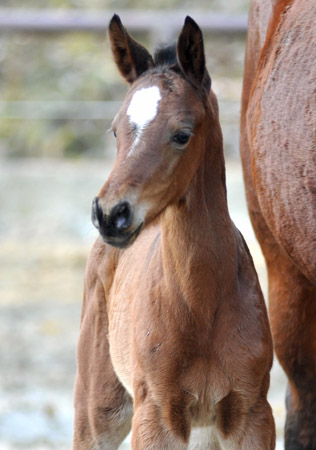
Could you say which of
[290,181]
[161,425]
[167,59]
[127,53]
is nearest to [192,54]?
[167,59]

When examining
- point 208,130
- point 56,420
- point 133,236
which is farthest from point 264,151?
point 56,420

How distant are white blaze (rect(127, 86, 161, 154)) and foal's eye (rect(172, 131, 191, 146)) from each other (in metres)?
0.09

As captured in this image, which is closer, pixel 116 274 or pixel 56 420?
pixel 116 274

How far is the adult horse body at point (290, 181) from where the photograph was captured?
8.92 feet

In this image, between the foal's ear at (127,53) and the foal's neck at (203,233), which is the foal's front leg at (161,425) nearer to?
the foal's neck at (203,233)

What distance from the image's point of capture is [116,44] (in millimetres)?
2807

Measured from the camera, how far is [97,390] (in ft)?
10.7

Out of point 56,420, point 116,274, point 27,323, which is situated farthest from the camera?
point 27,323

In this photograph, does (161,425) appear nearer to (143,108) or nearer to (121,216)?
(121,216)

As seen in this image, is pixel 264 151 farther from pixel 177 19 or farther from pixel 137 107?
pixel 177 19

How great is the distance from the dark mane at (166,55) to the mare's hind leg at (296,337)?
36.0 inches

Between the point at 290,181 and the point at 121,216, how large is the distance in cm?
67

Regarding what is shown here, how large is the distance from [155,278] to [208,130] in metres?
0.53

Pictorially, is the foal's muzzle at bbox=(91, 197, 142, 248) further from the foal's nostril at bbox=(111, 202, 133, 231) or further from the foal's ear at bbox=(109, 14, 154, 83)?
the foal's ear at bbox=(109, 14, 154, 83)
